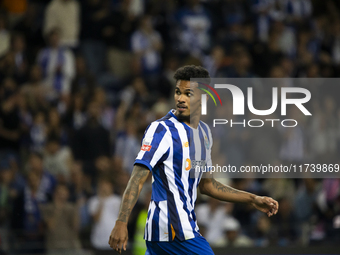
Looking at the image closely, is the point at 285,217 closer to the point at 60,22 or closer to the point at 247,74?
the point at 247,74

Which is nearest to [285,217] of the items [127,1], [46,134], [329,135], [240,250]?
[240,250]

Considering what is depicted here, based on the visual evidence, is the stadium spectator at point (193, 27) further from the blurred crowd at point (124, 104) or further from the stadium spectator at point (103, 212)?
the stadium spectator at point (103, 212)

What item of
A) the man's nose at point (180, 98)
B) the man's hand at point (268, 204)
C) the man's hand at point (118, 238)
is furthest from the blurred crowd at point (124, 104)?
the man's hand at point (118, 238)

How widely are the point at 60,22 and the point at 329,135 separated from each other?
5.66 meters

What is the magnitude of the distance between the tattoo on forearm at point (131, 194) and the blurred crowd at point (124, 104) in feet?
11.8

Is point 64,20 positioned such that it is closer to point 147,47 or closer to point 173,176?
point 147,47

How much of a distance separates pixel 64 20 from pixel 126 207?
7.63 m

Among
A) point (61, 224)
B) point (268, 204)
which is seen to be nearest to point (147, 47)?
point (61, 224)

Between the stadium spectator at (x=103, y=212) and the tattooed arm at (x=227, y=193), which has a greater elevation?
the tattooed arm at (x=227, y=193)

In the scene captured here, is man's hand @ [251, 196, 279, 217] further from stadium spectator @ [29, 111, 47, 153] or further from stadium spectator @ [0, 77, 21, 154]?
stadium spectator @ [0, 77, 21, 154]

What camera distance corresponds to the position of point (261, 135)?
339 inches

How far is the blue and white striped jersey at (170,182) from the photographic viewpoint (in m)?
3.65

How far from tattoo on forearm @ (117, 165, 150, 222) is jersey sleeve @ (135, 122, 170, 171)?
6cm

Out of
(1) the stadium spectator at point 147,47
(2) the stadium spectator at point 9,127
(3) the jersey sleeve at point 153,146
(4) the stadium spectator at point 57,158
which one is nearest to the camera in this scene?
(3) the jersey sleeve at point 153,146
